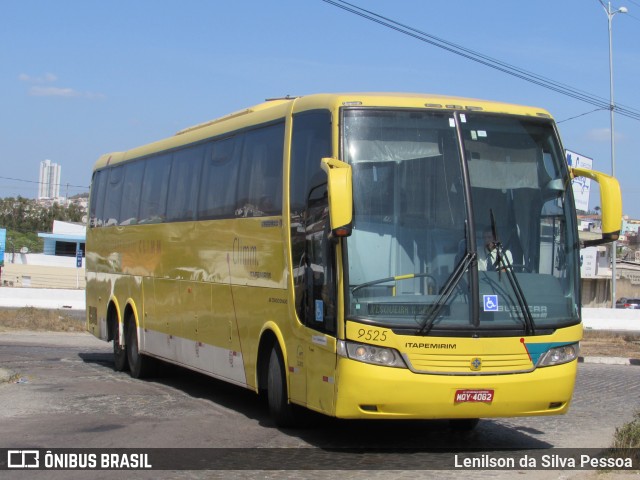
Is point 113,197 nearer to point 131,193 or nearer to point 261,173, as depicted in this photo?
point 131,193

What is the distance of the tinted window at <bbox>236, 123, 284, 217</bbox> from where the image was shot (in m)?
11.2

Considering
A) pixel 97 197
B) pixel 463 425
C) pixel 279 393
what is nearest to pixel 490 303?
pixel 463 425

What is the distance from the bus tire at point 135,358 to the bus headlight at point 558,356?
9.18 meters

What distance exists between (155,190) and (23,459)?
7704mm

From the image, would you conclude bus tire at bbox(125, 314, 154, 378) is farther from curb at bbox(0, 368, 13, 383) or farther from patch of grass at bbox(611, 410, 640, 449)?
patch of grass at bbox(611, 410, 640, 449)

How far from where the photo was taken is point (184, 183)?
14.6 meters

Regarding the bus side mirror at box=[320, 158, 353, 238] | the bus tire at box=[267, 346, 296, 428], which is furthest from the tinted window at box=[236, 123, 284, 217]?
the bus side mirror at box=[320, 158, 353, 238]

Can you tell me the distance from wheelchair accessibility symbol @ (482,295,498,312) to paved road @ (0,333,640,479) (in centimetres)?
161

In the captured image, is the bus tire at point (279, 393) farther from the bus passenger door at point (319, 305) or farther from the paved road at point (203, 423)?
the bus passenger door at point (319, 305)

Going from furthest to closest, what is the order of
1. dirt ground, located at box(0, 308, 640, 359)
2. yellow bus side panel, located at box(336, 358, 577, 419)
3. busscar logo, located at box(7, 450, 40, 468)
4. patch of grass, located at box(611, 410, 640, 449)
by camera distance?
dirt ground, located at box(0, 308, 640, 359)
yellow bus side panel, located at box(336, 358, 577, 419)
busscar logo, located at box(7, 450, 40, 468)
patch of grass, located at box(611, 410, 640, 449)

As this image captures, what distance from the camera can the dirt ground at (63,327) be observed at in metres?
28.4

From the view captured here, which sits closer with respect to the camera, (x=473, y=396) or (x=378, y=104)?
(x=473, y=396)

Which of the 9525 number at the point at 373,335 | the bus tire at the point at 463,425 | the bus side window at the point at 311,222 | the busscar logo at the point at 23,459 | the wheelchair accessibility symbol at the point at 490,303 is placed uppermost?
the bus side window at the point at 311,222

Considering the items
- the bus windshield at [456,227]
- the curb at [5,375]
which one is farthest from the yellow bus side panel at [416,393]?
the curb at [5,375]
